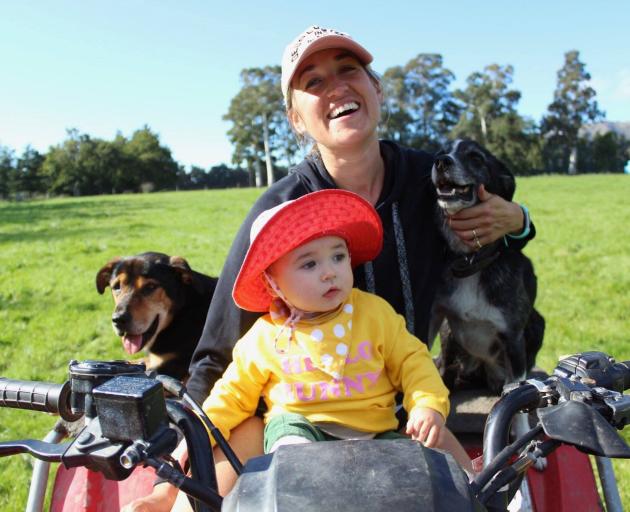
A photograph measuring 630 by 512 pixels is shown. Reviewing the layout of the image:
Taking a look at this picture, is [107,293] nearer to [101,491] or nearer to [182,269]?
[182,269]

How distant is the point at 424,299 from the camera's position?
2.61 meters

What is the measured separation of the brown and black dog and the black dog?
5.39 feet

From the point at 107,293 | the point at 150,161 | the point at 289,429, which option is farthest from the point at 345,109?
the point at 150,161

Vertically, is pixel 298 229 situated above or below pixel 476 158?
below

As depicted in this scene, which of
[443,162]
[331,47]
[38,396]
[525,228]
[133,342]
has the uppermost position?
[331,47]

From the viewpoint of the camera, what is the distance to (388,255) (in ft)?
8.07

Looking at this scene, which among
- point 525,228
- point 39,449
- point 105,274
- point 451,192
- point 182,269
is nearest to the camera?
point 39,449

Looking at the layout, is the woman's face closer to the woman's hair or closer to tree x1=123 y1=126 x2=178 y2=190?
the woman's hair

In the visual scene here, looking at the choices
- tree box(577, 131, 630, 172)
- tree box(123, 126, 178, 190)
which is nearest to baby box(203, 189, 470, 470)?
tree box(577, 131, 630, 172)

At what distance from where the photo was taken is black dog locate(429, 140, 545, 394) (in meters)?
3.12

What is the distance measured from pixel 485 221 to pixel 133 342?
8.05ft

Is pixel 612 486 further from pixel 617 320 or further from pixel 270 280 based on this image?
pixel 617 320

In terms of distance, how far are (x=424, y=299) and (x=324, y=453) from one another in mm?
1781

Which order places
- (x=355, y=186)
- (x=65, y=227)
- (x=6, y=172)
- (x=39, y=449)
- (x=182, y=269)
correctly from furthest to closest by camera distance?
(x=6, y=172) < (x=65, y=227) < (x=182, y=269) < (x=355, y=186) < (x=39, y=449)
